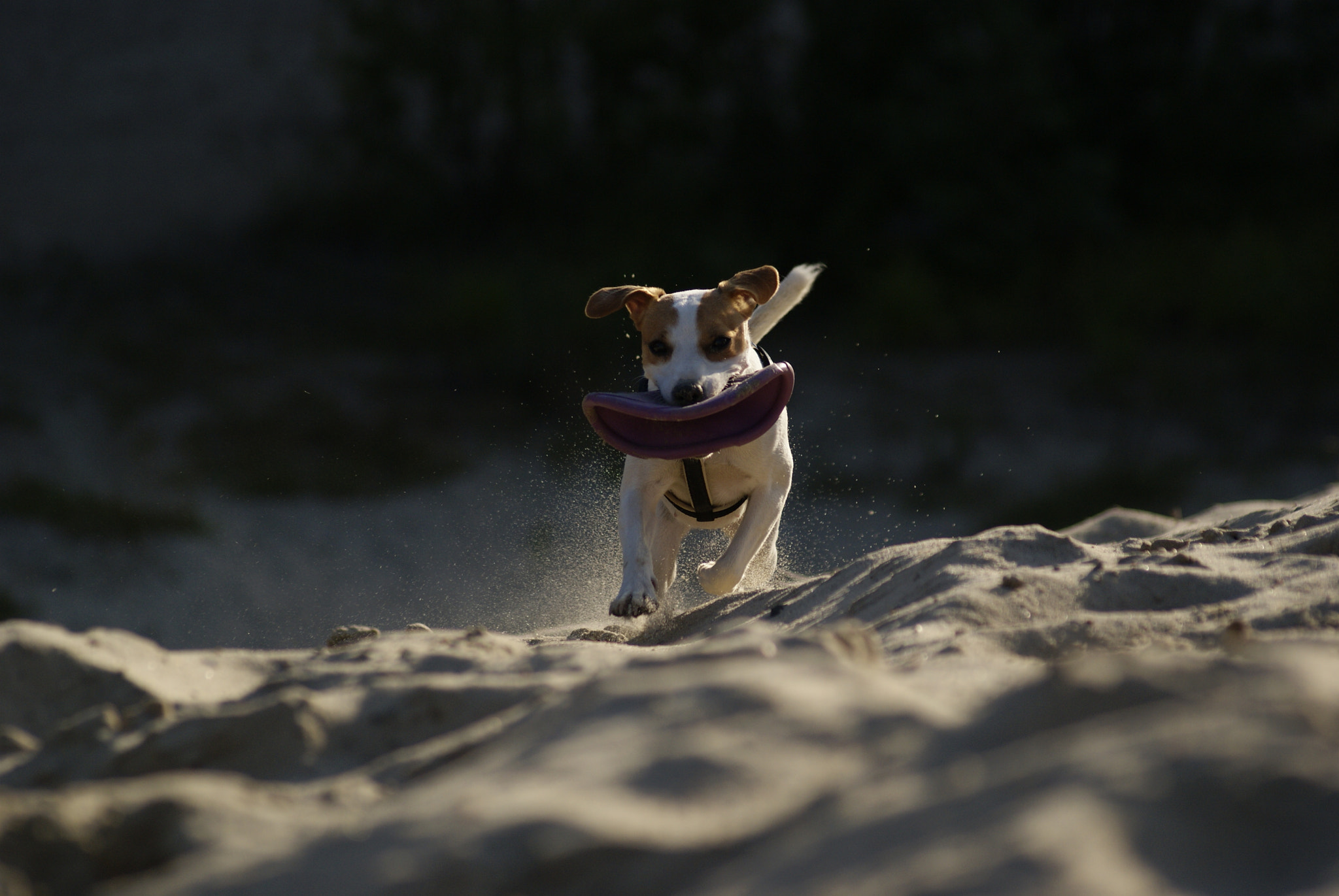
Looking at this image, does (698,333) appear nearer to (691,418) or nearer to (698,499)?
(691,418)

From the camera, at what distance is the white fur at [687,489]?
454 centimetres

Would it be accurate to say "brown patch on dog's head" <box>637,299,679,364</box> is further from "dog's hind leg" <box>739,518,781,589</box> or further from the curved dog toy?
"dog's hind leg" <box>739,518,781,589</box>

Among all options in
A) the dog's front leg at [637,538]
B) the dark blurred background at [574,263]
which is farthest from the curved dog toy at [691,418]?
the dark blurred background at [574,263]

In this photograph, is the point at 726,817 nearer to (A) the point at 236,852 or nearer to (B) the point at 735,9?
(A) the point at 236,852

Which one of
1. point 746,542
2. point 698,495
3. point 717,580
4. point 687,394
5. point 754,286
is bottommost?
point 717,580

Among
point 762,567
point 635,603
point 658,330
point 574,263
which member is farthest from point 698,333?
point 574,263

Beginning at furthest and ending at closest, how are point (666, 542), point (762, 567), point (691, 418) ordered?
point (762, 567), point (666, 542), point (691, 418)

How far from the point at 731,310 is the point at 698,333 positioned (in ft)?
0.82

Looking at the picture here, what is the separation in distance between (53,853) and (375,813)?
47cm

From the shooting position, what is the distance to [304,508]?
1063 centimetres

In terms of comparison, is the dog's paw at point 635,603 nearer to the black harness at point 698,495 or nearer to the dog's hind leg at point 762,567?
the black harness at point 698,495

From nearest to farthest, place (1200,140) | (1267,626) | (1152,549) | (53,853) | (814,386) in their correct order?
1. (53,853)
2. (1267,626)
3. (1152,549)
4. (814,386)
5. (1200,140)

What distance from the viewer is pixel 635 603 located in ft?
14.1

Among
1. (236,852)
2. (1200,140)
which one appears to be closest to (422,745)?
(236,852)
